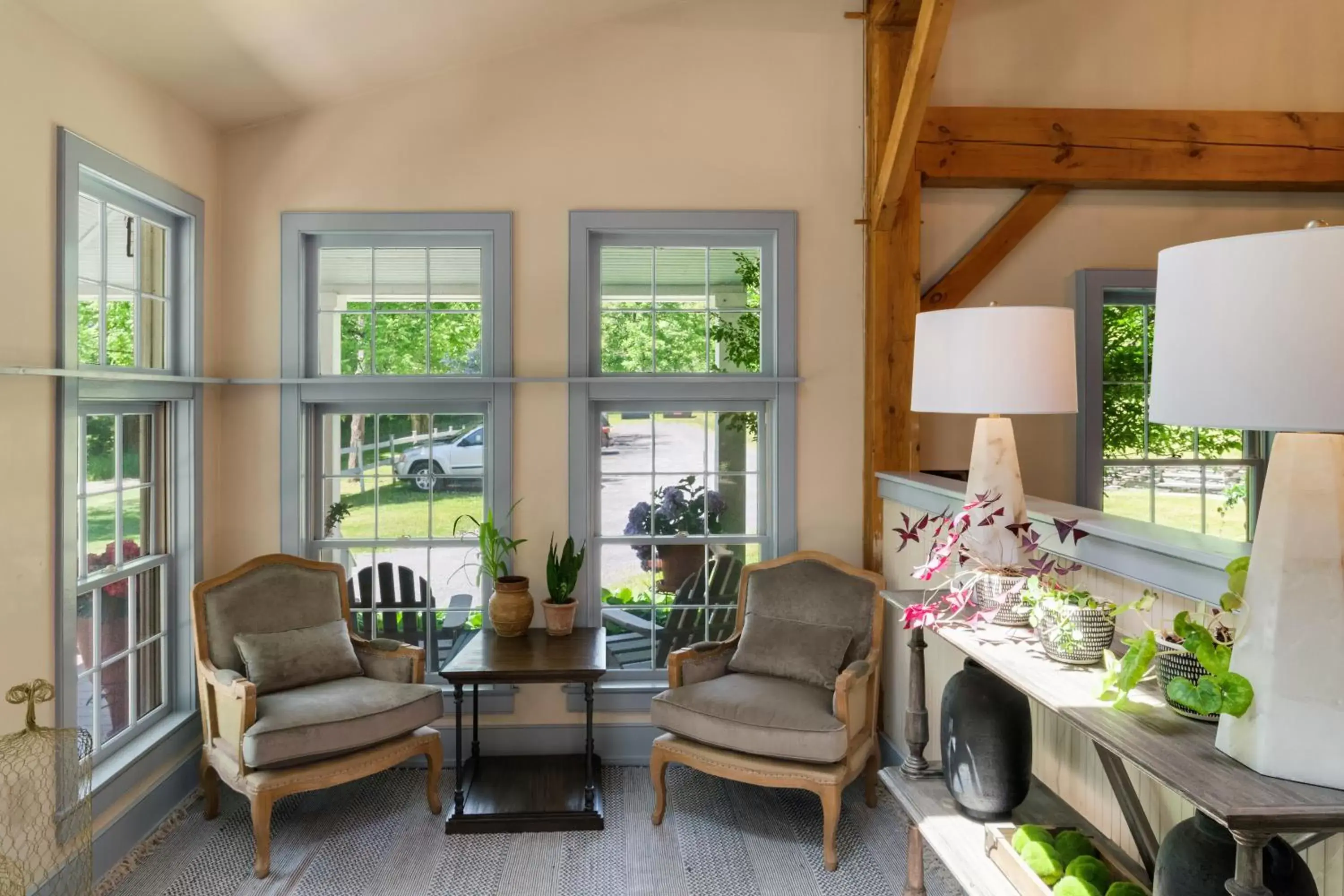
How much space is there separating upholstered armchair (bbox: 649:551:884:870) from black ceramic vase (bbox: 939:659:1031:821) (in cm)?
84

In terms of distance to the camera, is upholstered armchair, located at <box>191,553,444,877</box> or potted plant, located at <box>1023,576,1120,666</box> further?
upholstered armchair, located at <box>191,553,444,877</box>

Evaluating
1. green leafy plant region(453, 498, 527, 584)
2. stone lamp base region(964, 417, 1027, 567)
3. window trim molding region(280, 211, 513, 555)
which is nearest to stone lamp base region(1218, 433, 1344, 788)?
stone lamp base region(964, 417, 1027, 567)

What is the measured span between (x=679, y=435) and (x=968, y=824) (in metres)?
2.15

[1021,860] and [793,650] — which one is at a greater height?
[793,650]

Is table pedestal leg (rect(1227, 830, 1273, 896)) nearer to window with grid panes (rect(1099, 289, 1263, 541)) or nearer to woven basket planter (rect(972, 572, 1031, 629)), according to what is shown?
woven basket planter (rect(972, 572, 1031, 629))

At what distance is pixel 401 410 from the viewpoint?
3891 mm

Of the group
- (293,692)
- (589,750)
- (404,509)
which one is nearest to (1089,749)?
(589,750)

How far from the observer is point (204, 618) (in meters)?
3.29

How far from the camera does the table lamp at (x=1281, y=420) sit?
1011 mm

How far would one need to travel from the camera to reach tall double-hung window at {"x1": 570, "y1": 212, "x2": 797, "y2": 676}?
385 centimetres

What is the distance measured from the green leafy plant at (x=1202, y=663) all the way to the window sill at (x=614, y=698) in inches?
96.6

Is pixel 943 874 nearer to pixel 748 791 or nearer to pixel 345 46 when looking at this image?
pixel 748 791

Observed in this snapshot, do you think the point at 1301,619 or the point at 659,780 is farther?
the point at 659,780

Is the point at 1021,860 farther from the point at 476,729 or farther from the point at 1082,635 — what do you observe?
the point at 476,729
